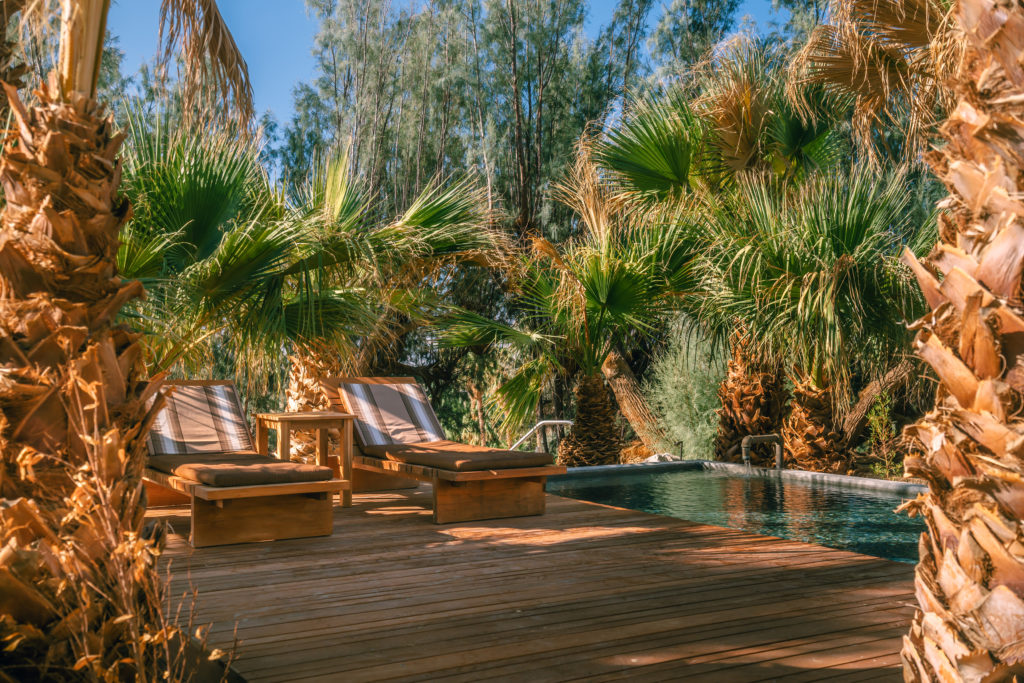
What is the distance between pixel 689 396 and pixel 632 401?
0.80 meters

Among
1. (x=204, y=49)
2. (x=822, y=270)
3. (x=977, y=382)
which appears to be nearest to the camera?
(x=977, y=382)

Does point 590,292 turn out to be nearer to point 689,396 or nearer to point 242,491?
point 689,396

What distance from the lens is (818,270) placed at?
6.95m

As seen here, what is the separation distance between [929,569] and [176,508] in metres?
5.32

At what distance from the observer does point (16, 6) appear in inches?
128

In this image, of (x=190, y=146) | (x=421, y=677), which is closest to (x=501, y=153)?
(x=190, y=146)

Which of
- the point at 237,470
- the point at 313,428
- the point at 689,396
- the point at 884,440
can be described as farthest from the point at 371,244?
the point at 884,440

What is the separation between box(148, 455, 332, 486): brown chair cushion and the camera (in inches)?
175

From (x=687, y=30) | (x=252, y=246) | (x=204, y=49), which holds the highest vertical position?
(x=687, y=30)

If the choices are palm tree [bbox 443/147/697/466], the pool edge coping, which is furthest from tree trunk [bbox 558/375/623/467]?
the pool edge coping

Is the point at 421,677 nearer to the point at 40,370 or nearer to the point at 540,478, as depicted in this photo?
the point at 40,370

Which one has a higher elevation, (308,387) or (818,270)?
(818,270)

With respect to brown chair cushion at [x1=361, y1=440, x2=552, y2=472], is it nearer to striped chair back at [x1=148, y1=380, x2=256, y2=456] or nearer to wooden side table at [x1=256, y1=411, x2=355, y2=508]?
wooden side table at [x1=256, y1=411, x2=355, y2=508]

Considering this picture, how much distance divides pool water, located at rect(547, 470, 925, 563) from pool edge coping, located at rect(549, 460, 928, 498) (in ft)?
0.15
